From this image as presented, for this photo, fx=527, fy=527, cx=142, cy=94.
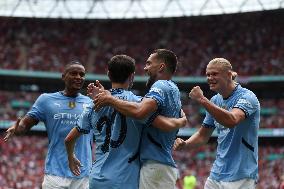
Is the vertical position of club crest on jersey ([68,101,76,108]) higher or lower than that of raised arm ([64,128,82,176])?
higher

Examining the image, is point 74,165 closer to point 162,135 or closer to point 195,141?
point 162,135

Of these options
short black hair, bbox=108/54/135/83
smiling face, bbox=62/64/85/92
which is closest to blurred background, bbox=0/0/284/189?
smiling face, bbox=62/64/85/92

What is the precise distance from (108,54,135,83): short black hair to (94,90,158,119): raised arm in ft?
0.94

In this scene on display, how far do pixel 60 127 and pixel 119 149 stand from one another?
2175mm

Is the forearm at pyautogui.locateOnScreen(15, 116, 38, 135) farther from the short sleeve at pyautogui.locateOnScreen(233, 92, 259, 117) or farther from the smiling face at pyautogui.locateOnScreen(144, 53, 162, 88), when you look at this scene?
the short sleeve at pyautogui.locateOnScreen(233, 92, 259, 117)

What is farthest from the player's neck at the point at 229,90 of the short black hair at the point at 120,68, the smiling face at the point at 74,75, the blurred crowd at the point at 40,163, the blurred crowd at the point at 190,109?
the blurred crowd at the point at 190,109

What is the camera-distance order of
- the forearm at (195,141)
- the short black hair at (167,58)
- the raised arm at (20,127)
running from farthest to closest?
the raised arm at (20,127), the forearm at (195,141), the short black hair at (167,58)

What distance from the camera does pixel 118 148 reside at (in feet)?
15.6

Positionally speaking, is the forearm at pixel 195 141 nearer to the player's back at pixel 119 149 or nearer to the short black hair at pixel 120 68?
the player's back at pixel 119 149

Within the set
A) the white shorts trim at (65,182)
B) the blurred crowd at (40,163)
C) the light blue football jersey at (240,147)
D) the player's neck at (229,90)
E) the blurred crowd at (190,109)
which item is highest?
the blurred crowd at (190,109)

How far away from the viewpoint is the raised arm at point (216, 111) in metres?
4.94

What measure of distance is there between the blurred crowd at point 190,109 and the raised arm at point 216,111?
26222 mm

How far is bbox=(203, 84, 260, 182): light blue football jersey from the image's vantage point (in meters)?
5.62

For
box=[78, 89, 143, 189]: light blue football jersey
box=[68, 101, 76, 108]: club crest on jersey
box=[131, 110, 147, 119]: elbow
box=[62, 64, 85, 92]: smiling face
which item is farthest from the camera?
box=[68, 101, 76, 108]: club crest on jersey
